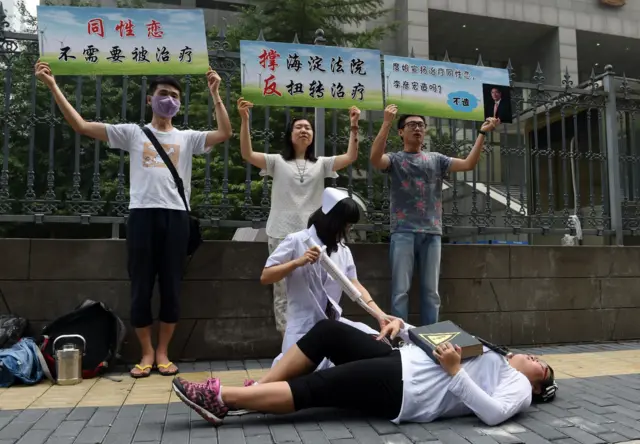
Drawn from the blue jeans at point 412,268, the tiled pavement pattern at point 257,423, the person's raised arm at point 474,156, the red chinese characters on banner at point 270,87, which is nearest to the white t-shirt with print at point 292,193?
the red chinese characters on banner at point 270,87

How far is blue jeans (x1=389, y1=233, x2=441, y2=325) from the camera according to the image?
187 inches

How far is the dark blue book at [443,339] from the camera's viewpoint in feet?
9.97

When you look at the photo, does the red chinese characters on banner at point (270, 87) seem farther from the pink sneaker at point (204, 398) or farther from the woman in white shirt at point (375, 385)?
the pink sneaker at point (204, 398)

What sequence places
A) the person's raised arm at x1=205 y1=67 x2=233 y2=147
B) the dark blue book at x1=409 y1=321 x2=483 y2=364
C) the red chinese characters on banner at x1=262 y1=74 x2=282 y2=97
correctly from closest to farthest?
the dark blue book at x1=409 y1=321 x2=483 y2=364
the person's raised arm at x1=205 y1=67 x2=233 y2=147
the red chinese characters on banner at x1=262 y1=74 x2=282 y2=97

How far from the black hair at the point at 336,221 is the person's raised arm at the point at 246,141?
1.16 meters

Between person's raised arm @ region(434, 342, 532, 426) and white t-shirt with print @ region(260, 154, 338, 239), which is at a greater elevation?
white t-shirt with print @ region(260, 154, 338, 239)

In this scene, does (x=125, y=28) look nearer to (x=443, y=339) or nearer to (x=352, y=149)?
(x=352, y=149)

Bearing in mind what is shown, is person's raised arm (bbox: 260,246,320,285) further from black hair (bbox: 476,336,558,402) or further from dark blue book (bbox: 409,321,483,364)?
black hair (bbox: 476,336,558,402)

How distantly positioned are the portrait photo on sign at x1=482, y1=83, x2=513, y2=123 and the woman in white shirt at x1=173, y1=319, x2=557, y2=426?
3108 mm

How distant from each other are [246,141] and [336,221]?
1.40 m

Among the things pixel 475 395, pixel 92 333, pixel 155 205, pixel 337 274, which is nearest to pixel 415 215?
pixel 337 274

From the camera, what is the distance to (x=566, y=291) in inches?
238

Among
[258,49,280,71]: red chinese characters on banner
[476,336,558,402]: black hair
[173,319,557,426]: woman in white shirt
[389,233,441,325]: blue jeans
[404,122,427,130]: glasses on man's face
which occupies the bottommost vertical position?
[476,336,558,402]: black hair

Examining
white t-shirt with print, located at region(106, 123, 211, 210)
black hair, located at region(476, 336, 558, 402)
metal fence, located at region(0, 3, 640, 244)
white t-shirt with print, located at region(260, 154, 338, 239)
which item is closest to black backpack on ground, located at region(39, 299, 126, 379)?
metal fence, located at region(0, 3, 640, 244)
